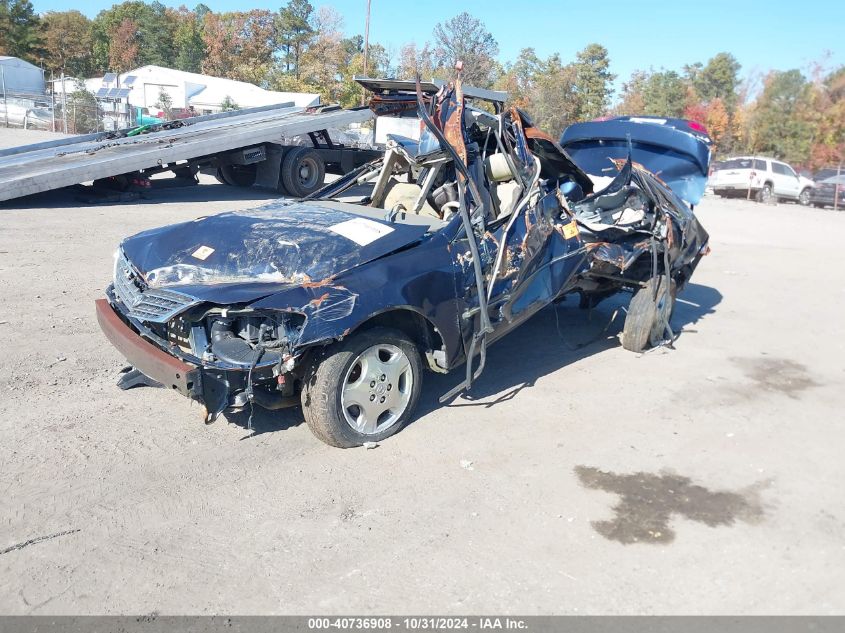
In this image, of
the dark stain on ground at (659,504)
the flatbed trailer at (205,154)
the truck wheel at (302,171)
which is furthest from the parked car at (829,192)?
the dark stain on ground at (659,504)

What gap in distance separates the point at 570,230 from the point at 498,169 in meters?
0.82

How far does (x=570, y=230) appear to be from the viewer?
18.4 feet

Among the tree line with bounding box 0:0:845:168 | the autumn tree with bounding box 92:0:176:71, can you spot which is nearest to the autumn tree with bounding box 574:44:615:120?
the tree line with bounding box 0:0:845:168

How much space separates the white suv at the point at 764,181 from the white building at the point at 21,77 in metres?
42.3

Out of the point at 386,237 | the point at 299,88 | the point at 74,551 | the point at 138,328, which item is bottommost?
the point at 74,551

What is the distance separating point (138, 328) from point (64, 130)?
100 feet

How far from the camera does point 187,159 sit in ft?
42.8

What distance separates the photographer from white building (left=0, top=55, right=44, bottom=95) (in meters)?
46.0

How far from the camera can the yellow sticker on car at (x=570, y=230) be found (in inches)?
219

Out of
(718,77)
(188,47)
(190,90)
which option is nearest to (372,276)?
(190,90)

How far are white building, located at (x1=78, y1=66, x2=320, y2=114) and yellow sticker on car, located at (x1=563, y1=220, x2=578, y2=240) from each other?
36834 millimetres

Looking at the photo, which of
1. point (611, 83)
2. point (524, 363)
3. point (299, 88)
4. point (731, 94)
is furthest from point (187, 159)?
point (731, 94)

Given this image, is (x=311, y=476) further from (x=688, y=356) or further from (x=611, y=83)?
(x=611, y=83)

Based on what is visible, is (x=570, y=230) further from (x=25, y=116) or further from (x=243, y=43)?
(x=243, y=43)
